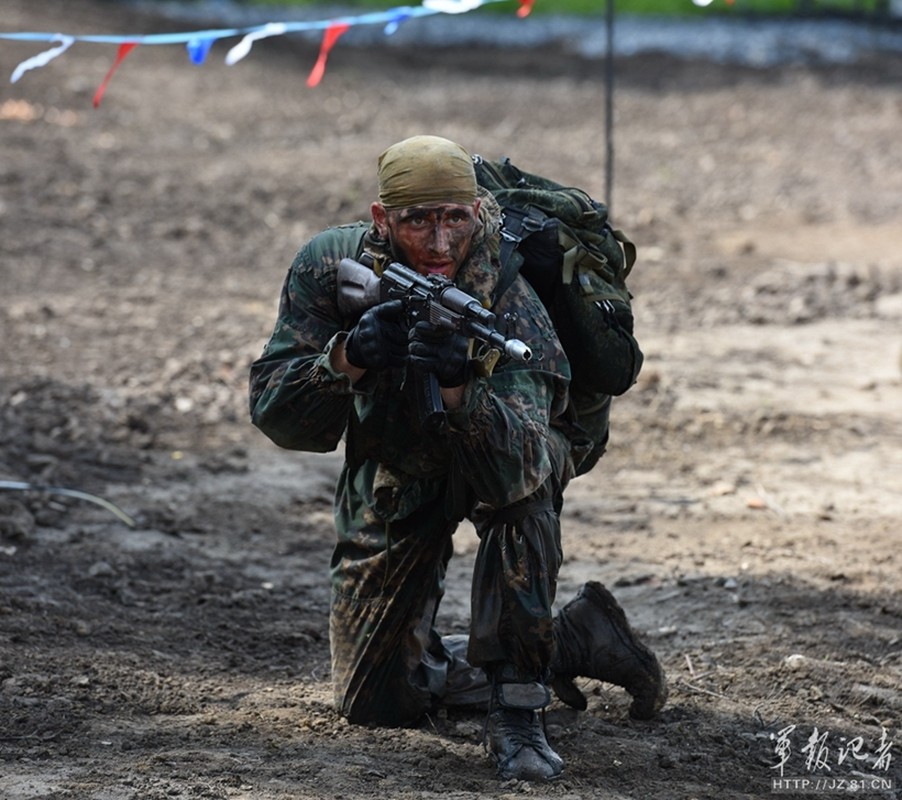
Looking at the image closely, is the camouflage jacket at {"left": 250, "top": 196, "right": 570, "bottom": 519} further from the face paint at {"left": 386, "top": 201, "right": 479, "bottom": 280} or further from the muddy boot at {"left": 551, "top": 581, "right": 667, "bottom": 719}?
the muddy boot at {"left": 551, "top": 581, "right": 667, "bottom": 719}

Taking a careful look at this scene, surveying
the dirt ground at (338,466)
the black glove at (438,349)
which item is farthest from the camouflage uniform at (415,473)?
the dirt ground at (338,466)

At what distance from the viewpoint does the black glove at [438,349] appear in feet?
11.9

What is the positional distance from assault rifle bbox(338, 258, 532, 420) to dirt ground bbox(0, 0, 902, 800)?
3.68 ft

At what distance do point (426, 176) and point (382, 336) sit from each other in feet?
1.50

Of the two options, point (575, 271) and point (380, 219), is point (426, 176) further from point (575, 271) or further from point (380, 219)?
point (575, 271)

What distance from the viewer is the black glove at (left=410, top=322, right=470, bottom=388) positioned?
11.9 feet

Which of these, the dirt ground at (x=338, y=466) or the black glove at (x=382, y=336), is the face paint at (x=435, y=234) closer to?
the black glove at (x=382, y=336)

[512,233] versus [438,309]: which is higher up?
[512,233]

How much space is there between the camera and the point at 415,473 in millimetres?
4137

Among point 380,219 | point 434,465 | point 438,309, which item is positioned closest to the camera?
point 438,309

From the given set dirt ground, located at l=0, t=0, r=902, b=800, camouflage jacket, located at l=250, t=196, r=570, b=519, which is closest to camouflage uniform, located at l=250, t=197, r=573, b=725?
camouflage jacket, located at l=250, t=196, r=570, b=519

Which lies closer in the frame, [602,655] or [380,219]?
[380,219]

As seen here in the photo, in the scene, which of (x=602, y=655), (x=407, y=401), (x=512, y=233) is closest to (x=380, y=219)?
(x=512, y=233)

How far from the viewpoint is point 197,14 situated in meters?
19.5
